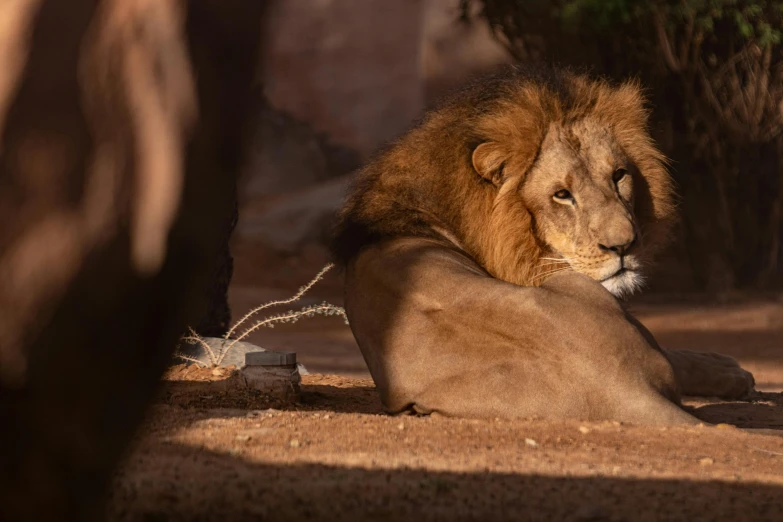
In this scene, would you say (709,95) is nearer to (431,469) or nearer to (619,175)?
(619,175)

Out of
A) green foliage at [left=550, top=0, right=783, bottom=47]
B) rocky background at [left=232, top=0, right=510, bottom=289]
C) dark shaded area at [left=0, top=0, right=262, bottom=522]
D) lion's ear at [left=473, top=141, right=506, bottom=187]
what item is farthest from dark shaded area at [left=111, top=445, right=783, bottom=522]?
rocky background at [left=232, top=0, right=510, bottom=289]

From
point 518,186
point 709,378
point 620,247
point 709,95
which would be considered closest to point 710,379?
point 709,378

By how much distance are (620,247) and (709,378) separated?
4.16 ft

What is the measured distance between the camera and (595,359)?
3789 millimetres

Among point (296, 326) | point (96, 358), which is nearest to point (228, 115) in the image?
point (96, 358)

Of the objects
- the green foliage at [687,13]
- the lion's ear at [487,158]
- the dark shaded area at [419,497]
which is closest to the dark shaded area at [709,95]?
the green foliage at [687,13]

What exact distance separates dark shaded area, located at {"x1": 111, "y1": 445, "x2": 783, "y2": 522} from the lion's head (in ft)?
6.31

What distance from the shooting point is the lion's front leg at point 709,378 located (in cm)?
525

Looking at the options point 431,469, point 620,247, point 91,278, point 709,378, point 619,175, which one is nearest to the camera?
point 91,278

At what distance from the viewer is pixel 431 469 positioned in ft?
8.71

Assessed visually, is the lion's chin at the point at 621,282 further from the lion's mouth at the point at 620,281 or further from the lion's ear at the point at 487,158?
the lion's ear at the point at 487,158

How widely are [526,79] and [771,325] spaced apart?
655 centimetres

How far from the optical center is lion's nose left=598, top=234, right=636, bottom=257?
4.33 m

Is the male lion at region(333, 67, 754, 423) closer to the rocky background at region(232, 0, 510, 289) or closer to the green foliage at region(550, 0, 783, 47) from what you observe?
the green foliage at region(550, 0, 783, 47)
